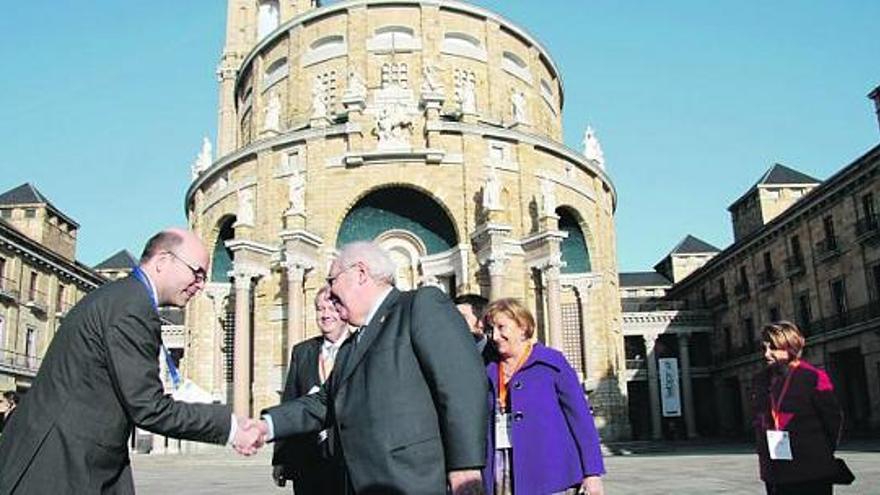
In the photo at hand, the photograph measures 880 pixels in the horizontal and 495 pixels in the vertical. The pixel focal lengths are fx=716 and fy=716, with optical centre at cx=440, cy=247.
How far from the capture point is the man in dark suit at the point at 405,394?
327 centimetres

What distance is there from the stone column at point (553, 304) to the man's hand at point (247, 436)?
24.2 meters

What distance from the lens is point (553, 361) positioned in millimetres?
5094

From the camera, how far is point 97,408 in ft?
11.5

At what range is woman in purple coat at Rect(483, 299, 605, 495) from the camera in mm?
4832

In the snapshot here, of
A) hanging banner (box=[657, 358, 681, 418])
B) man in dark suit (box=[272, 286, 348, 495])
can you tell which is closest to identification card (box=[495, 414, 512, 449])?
man in dark suit (box=[272, 286, 348, 495])

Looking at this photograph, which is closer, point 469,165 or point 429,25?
point 469,165

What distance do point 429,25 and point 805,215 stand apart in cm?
2103

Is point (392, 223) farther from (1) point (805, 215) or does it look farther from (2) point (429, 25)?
(1) point (805, 215)

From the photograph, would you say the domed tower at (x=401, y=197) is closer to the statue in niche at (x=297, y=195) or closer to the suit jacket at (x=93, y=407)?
the statue in niche at (x=297, y=195)

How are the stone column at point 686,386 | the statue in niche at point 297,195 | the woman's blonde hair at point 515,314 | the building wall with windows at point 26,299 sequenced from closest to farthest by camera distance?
the woman's blonde hair at point 515,314 < the statue in niche at point 297,195 < the building wall with windows at point 26,299 < the stone column at point 686,386

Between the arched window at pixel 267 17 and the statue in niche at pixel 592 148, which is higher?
the arched window at pixel 267 17

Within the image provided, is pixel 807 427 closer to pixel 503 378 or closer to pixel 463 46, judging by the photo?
pixel 503 378

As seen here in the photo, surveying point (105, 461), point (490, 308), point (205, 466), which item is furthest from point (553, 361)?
point (205, 466)


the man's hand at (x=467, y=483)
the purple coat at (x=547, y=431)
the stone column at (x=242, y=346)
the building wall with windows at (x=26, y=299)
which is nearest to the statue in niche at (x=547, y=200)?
the stone column at (x=242, y=346)
